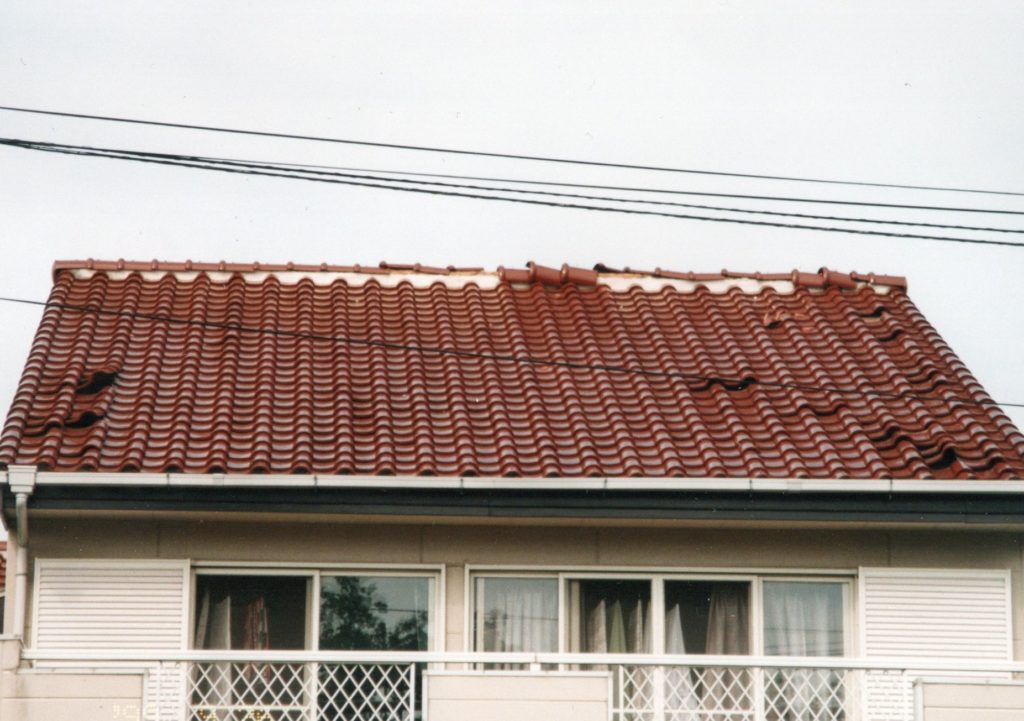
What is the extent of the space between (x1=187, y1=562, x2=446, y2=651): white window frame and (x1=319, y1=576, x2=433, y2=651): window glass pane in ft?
0.13

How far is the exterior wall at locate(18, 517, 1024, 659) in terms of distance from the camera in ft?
33.8

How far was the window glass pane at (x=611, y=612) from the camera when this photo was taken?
418 inches

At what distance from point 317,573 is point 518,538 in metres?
1.45

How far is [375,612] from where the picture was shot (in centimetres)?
1052

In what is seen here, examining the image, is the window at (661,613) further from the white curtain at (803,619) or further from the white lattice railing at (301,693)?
the white lattice railing at (301,693)

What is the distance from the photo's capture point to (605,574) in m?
10.6

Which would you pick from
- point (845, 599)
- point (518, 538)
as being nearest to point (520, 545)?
point (518, 538)

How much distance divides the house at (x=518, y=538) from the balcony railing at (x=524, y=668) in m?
0.03

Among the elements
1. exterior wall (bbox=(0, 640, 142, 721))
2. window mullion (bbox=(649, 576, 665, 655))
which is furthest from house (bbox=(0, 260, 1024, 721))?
exterior wall (bbox=(0, 640, 142, 721))

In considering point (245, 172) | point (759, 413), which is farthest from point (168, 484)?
point (759, 413)

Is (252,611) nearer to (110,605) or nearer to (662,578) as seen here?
(110,605)

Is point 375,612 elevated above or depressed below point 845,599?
below

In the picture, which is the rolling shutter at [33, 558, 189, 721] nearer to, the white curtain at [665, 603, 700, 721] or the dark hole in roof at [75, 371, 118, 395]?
the dark hole in roof at [75, 371, 118, 395]

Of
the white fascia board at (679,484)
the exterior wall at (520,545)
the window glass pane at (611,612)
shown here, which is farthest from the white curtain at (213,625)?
the white fascia board at (679,484)
